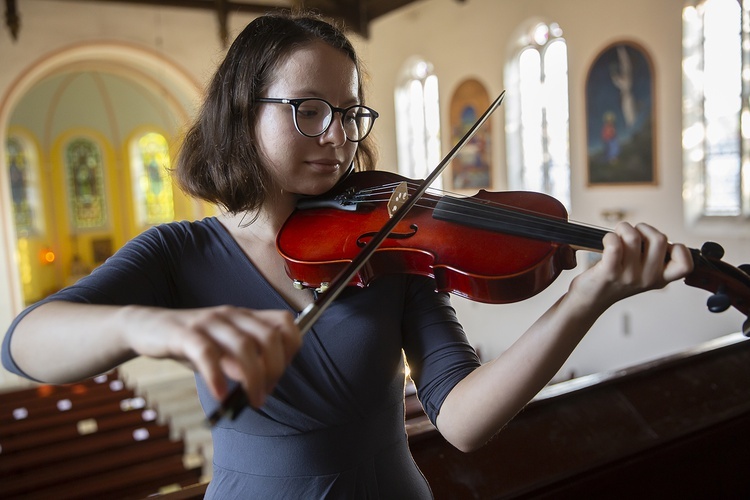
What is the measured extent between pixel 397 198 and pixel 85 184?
13.4m

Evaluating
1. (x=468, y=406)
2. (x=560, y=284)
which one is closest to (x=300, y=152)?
(x=468, y=406)

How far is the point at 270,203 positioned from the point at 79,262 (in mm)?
12997

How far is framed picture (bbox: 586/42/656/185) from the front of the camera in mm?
5996

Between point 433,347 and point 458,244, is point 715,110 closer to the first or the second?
point 458,244

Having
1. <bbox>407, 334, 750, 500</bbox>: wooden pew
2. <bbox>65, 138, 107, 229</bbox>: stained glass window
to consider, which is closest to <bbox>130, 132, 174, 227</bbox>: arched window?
<bbox>65, 138, 107, 229</bbox>: stained glass window

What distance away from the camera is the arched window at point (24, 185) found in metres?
12.2

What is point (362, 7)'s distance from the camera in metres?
9.26

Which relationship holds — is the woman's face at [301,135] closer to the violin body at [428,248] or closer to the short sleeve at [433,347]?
the violin body at [428,248]

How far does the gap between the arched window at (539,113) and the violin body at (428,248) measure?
6081 mm

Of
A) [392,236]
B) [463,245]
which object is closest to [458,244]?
[463,245]

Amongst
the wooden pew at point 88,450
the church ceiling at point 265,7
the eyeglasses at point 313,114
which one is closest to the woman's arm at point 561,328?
the eyeglasses at point 313,114

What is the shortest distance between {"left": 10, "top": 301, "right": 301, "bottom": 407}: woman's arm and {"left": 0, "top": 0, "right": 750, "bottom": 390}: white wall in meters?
5.13

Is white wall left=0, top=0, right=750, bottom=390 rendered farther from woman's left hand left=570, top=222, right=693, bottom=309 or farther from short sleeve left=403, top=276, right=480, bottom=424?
woman's left hand left=570, top=222, right=693, bottom=309

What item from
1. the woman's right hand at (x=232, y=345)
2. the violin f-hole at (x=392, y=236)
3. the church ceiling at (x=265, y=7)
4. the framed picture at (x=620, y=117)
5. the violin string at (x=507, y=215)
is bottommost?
the woman's right hand at (x=232, y=345)
